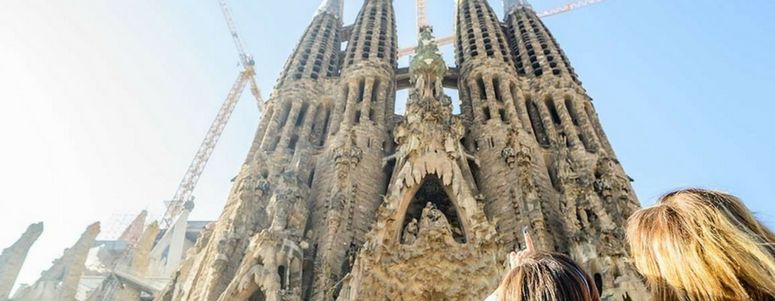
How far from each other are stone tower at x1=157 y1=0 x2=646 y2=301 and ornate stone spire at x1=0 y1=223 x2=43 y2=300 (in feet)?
28.1

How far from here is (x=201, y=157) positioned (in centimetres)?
4522

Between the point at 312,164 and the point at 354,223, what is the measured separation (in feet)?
12.4

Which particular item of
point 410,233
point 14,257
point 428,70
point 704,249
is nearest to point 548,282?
point 704,249

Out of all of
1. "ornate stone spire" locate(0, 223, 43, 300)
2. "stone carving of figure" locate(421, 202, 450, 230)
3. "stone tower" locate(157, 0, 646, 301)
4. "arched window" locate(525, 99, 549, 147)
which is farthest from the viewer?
"arched window" locate(525, 99, 549, 147)

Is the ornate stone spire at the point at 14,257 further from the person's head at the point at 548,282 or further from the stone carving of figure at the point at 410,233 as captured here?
the person's head at the point at 548,282

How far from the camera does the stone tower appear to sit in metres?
12.3

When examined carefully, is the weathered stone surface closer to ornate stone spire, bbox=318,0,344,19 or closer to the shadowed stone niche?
the shadowed stone niche

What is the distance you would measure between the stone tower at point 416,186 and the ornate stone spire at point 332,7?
19.2 feet

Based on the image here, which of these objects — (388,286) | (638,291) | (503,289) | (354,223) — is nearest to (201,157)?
(354,223)

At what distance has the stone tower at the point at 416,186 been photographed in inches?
483

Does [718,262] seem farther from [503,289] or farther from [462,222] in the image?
[462,222]

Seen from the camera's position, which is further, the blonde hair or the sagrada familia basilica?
the sagrada familia basilica

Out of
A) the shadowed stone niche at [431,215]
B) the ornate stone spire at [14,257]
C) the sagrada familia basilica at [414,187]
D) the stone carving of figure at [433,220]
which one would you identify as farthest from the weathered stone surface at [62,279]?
the stone carving of figure at [433,220]

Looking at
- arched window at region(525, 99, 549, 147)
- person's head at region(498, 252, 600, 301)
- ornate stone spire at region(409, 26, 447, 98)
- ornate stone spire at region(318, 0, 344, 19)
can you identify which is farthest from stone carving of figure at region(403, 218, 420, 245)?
ornate stone spire at region(318, 0, 344, 19)
